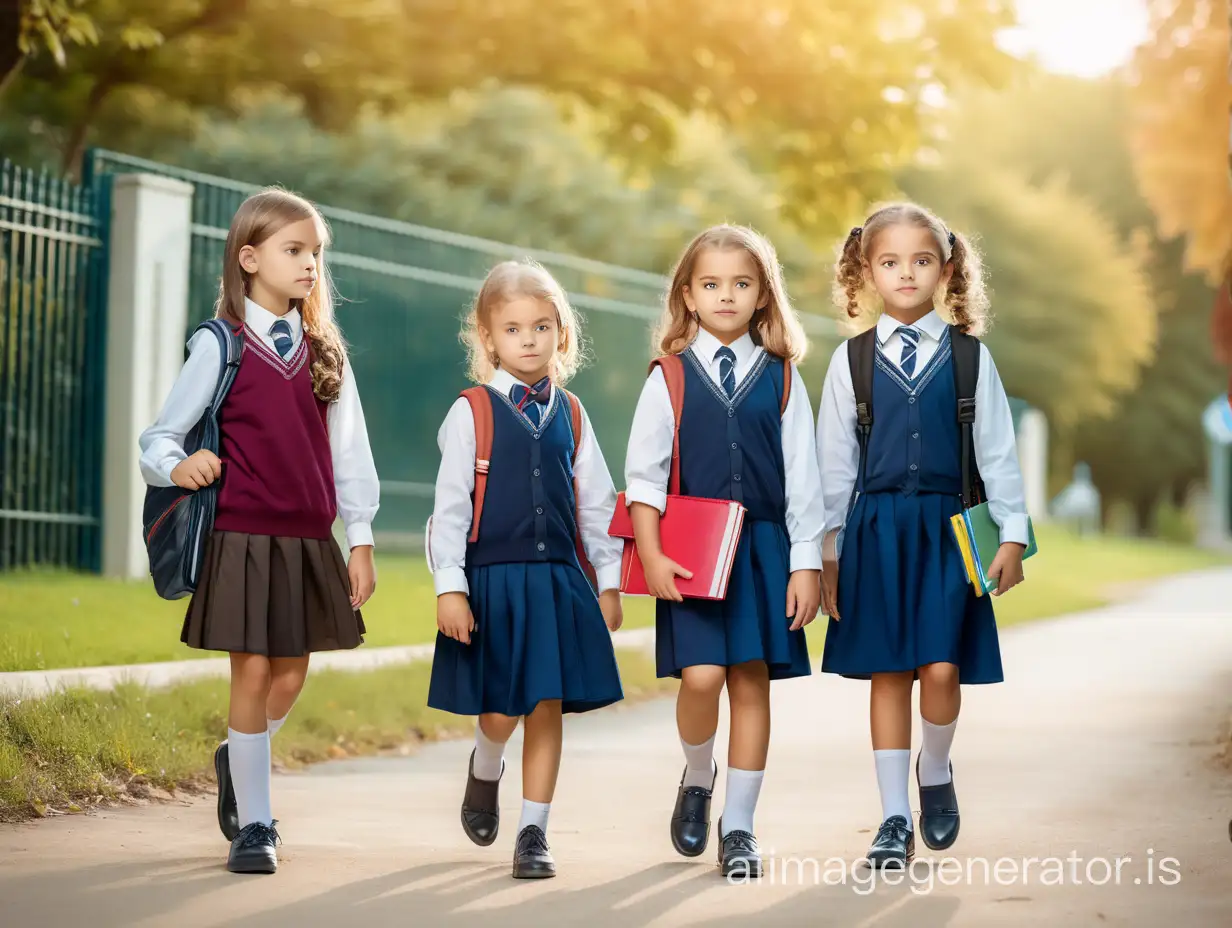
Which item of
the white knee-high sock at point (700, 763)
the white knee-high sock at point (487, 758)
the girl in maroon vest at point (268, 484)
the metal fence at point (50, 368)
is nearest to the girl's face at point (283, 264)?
the girl in maroon vest at point (268, 484)

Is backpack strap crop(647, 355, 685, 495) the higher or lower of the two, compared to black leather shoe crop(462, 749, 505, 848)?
higher

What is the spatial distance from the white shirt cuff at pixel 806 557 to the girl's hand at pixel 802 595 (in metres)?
0.01

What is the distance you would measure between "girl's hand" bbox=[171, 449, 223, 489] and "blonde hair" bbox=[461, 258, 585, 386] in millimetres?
761

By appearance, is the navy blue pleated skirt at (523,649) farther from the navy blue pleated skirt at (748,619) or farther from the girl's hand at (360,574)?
the girl's hand at (360,574)

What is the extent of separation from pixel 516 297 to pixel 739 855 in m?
1.67

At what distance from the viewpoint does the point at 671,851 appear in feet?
19.8

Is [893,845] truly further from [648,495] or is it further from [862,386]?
[862,386]

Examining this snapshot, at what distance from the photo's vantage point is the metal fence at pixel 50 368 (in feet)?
37.7

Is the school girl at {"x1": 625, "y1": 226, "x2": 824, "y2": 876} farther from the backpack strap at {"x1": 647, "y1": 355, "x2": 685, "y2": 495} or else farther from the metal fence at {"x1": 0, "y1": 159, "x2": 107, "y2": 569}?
the metal fence at {"x1": 0, "y1": 159, "x2": 107, "y2": 569}

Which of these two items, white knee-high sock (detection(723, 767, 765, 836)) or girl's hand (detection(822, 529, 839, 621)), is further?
girl's hand (detection(822, 529, 839, 621))

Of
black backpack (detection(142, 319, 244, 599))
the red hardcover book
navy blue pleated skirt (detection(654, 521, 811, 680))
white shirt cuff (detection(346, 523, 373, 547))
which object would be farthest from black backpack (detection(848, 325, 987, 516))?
black backpack (detection(142, 319, 244, 599))

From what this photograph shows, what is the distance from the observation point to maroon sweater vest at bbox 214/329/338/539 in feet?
18.3

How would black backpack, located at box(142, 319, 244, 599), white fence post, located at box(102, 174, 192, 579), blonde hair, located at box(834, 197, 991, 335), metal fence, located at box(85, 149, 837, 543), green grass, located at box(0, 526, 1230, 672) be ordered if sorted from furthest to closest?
1. metal fence, located at box(85, 149, 837, 543)
2. white fence post, located at box(102, 174, 192, 579)
3. green grass, located at box(0, 526, 1230, 672)
4. blonde hair, located at box(834, 197, 991, 335)
5. black backpack, located at box(142, 319, 244, 599)

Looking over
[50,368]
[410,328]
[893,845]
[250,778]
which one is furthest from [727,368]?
[410,328]
